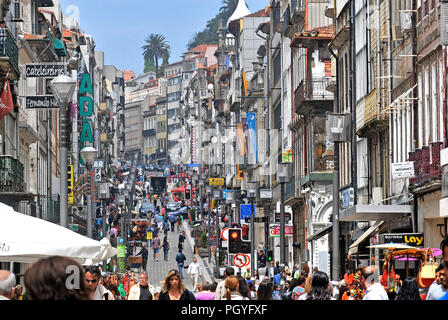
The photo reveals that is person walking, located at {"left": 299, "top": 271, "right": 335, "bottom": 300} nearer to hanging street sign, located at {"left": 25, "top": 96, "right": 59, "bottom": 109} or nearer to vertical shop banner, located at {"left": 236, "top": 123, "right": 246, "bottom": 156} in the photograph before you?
hanging street sign, located at {"left": 25, "top": 96, "right": 59, "bottom": 109}

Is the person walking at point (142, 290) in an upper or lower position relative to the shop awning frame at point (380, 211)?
lower

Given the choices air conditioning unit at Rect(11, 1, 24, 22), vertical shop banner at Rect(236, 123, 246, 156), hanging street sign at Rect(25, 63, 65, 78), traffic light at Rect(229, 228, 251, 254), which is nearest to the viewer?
hanging street sign at Rect(25, 63, 65, 78)

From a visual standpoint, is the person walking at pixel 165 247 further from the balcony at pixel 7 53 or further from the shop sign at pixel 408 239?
the shop sign at pixel 408 239

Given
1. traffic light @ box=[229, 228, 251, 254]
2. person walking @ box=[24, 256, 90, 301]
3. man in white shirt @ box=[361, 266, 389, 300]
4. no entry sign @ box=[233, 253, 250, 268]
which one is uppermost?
person walking @ box=[24, 256, 90, 301]

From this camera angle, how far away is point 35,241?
15367mm

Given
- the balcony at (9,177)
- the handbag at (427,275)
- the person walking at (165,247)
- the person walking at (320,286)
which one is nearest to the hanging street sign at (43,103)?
the balcony at (9,177)

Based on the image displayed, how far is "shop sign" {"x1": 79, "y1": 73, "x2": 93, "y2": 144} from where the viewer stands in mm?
89125

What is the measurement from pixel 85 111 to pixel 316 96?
147ft

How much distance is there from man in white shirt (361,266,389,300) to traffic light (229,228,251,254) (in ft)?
64.8

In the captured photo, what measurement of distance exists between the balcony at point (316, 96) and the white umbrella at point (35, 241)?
120ft

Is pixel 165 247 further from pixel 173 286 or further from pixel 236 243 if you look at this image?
pixel 173 286

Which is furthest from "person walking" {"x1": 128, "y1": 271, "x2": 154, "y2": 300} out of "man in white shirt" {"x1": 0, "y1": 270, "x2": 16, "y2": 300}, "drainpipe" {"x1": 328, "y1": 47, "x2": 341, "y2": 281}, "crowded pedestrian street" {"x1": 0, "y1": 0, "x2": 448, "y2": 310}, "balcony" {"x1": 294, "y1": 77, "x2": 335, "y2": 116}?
"balcony" {"x1": 294, "y1": 77, "x2": 335, "y2": 116}

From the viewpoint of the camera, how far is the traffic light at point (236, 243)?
34.3 metres

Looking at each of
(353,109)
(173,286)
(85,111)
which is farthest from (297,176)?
(173,286)
